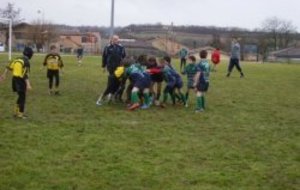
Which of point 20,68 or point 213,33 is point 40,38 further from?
point 20,68

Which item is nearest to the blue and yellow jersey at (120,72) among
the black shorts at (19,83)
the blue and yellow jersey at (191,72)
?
the blue and yellow jersey at (191,72)

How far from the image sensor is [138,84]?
15.1m

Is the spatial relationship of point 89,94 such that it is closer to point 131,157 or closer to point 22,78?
point 22,78

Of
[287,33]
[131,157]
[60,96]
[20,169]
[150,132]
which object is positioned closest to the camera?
[20,169]

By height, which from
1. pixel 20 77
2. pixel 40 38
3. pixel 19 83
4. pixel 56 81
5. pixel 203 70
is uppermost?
pixel 40 38

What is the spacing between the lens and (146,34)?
152 metres

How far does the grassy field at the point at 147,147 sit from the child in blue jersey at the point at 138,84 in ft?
1.01

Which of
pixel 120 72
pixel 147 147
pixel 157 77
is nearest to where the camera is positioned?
pixel 147 147

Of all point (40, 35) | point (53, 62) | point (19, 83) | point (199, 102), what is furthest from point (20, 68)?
point (40, 35)

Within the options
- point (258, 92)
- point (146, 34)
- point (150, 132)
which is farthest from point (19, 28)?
point (150, 132)

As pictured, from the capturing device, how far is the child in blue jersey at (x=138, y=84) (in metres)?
15.1

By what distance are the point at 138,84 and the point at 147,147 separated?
5.08 m

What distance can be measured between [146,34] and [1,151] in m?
144

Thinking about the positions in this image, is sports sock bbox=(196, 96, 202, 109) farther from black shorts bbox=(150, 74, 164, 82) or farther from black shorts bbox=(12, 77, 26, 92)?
black shorts bbox=(12, 77, 26, 92)
